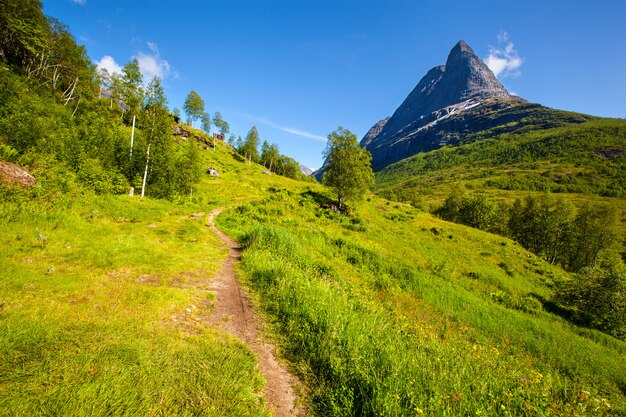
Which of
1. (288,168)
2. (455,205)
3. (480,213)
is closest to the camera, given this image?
(480,213)

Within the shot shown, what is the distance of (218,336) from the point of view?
696 centimetres

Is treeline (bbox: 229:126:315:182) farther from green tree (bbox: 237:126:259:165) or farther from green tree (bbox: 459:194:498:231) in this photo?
green tree (bbox: 459:194:498:231)

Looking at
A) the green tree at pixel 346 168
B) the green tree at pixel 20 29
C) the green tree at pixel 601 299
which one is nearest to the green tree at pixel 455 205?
the green tree at pixel 346 168

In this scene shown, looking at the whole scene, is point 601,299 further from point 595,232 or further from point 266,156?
point 266,156

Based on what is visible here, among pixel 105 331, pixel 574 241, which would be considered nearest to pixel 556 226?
pixel 574 241

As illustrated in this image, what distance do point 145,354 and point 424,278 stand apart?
20.4m

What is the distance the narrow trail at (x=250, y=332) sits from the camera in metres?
5.15

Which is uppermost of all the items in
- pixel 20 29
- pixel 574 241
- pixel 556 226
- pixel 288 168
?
pixel 288 168

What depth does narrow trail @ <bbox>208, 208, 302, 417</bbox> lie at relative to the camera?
16.9 ft

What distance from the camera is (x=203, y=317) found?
7.92 m

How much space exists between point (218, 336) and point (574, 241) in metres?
78.0

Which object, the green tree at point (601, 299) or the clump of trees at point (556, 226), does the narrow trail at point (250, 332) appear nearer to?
the green tree at point (601, 299)

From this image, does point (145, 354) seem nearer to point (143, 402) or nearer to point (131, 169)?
point (143, 402)

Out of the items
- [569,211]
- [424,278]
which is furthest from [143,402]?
[569,211]
